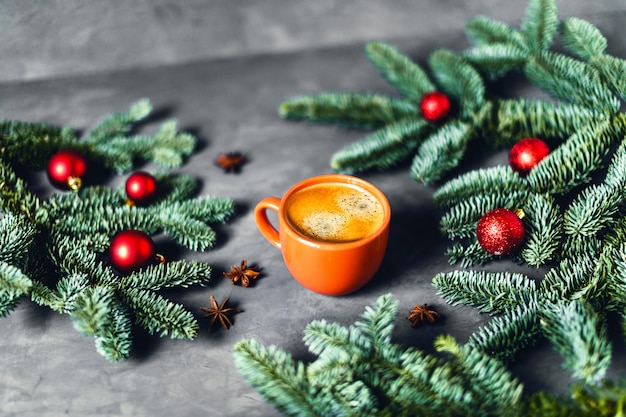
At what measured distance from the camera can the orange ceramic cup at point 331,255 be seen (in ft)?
2.73

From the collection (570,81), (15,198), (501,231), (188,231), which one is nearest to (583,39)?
(570,81)

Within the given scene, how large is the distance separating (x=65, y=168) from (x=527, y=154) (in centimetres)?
85

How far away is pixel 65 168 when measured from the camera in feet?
3.62

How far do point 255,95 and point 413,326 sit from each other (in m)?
0.78

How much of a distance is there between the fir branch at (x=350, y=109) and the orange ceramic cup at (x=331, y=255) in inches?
14.6

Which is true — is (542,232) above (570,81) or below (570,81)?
below

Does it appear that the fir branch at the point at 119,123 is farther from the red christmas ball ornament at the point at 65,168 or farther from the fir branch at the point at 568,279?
the fir branch at the point at 568,279

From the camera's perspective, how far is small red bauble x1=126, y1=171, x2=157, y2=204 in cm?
106

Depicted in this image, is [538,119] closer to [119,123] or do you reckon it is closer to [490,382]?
[490,382]

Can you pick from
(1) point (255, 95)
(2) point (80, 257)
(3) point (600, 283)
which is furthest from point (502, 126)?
(2) point (80, 257)

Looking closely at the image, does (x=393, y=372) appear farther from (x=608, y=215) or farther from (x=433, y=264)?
(x=608, y=215)

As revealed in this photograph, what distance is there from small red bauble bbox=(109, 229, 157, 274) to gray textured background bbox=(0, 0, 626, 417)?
71 mm

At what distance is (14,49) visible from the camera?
1.49 meters

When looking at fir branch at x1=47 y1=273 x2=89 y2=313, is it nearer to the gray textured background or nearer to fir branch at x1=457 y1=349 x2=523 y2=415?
the gray textured background
